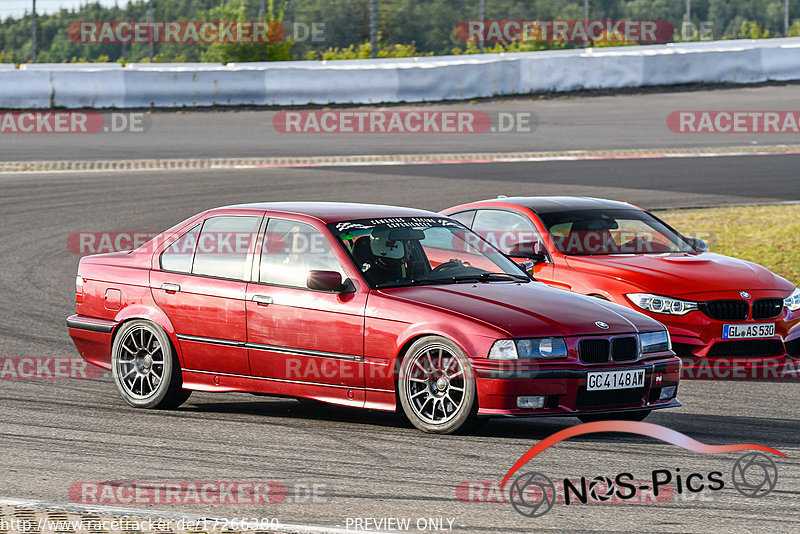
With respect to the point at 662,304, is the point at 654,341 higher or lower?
higher

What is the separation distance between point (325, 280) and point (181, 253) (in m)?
1.44

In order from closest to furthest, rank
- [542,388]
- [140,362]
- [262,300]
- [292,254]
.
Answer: [542,388] → [262,300] → [292,254] → [140,362]

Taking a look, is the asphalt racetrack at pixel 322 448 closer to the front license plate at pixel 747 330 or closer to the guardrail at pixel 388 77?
the front license plate at pixel 747 330

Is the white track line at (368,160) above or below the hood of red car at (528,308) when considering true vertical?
below

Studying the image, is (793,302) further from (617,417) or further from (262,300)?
(262,300)

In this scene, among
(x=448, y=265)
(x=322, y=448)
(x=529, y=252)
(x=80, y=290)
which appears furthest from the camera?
(x=529, y=252)

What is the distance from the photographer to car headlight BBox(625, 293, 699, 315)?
9.78m

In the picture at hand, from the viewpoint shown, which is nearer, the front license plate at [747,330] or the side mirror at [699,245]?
the front license plate at [747,330]

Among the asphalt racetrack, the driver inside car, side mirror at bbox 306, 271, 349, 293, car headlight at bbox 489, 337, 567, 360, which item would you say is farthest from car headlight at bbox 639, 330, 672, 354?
side mirror at bbox 306, 271, 349, 293

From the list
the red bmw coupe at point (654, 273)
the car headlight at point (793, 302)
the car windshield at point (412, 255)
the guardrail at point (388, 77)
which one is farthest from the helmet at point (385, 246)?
the guardrail at point (388, 77)

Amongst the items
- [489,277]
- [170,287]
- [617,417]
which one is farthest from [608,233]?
[170,287]

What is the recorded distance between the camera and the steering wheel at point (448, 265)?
8156 mm

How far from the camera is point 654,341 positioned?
7688 millimetres

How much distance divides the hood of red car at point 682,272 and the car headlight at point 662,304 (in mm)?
57
